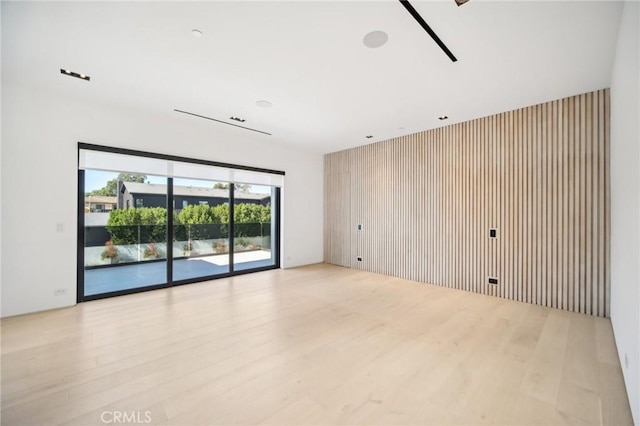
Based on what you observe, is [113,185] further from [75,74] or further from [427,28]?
[427,28]

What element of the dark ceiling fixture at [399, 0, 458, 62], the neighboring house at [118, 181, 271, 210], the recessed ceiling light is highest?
the recessed ceiling light

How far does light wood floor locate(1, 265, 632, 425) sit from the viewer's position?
74.1 inches

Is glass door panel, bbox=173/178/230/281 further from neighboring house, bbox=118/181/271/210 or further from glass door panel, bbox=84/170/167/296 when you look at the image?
glass door panel, bbox=84/170/167/296

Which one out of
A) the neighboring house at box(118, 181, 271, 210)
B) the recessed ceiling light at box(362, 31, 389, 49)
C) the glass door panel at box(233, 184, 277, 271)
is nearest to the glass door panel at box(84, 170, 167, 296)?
the neighboring house at box(118, 181, 271, 210)

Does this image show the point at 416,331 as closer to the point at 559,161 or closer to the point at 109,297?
the point at 559,161

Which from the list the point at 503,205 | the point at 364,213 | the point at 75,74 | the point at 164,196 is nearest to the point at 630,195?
the point at 503,205

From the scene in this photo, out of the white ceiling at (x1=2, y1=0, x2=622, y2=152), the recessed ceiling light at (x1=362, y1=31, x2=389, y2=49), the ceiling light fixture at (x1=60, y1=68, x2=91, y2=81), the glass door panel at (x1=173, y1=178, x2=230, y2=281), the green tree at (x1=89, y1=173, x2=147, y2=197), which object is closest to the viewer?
the white ceiling at (x1=2, y1=0, x2=622, y2=152)

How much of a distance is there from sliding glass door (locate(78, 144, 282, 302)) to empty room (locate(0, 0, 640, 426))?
37 millimetres

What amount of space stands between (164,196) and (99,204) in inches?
37.2

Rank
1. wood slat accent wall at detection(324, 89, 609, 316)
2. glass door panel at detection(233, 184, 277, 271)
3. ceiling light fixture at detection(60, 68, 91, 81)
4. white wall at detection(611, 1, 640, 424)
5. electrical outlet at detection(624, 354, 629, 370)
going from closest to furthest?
1. white wall at detection(611, 1, 640, 424)
2. electrical outlet at detection(624, 354, 629, 370)
3. ceiling light fixture at detection(60, 68, 91, 81)
4. wood slat accent wall at detection(324, 89, 609, 316)
5. glass door panel at detection(233, 184, 277, 271)

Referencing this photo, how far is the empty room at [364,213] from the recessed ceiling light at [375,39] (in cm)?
2

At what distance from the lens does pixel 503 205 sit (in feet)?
14.4

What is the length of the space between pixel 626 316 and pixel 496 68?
272 cm

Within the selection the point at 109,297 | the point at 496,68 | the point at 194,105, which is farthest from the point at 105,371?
the point at 496,68
